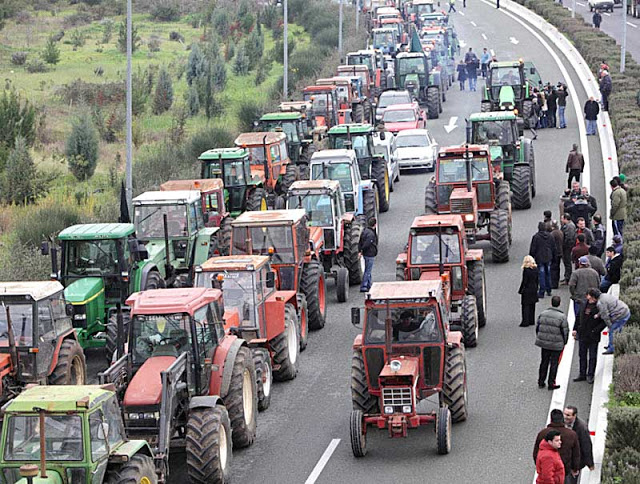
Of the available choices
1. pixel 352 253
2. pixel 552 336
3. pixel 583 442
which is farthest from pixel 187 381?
pixel 352 253

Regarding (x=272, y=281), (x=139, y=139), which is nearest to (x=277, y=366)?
(x=272, y=281)

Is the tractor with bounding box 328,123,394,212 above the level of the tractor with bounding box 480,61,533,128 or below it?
below

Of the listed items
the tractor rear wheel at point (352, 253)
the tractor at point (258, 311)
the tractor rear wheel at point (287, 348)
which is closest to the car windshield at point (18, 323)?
the tractor at point (258, 311)

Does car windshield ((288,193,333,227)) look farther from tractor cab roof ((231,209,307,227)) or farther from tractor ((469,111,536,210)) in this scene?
tractor ((469,111,536,210))

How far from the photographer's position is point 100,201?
3556 centimetres

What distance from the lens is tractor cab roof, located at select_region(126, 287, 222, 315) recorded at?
1612cm

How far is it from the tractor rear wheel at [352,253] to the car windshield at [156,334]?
11.0 meters

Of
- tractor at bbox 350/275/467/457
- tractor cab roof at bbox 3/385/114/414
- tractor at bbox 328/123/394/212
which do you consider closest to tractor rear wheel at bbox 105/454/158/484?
tractor cab roof at bbox 3/385/114/414

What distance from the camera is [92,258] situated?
22.2 m

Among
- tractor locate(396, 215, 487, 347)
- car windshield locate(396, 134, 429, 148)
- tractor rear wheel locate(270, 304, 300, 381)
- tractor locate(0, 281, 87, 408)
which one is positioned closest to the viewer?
tractor locate(0, 281, 87, 408)

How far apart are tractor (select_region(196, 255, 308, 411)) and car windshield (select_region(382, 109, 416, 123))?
22713mm

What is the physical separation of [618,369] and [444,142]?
26258mm

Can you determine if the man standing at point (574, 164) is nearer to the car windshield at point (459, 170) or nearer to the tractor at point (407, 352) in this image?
the car windshield at point (459, 170)

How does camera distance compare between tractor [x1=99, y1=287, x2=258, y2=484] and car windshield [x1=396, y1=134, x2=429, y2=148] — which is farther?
car windshield [x1=396, y1=134, x2=429, y2=148]
